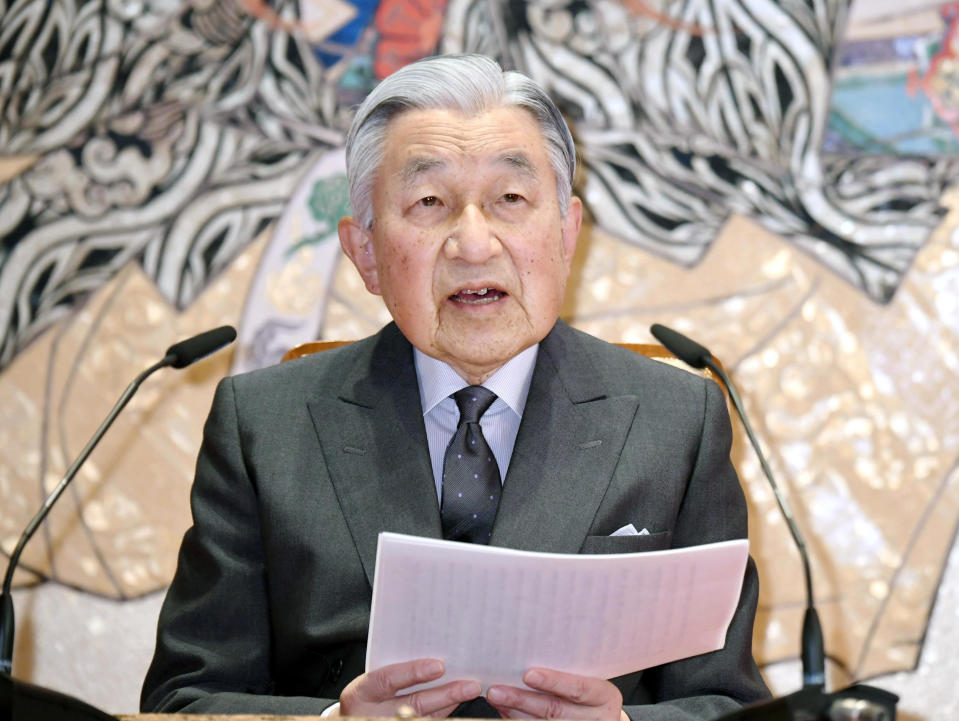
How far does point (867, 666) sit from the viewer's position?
8.23 ft

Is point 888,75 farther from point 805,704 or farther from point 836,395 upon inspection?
point 805,704

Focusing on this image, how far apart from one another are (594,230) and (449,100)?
0.94 m

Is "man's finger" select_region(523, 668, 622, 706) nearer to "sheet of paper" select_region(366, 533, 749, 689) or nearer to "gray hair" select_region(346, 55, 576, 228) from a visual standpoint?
"sheet of paper" select_region(366, 533, 749, 689)

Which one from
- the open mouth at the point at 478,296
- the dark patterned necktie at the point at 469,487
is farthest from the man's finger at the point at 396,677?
the open mouth at the point at 478,296

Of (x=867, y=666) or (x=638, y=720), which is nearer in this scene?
(x=638, y=720)

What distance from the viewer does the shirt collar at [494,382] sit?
1836mm

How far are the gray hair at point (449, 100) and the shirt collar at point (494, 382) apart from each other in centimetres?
31

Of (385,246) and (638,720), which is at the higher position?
(385,246)

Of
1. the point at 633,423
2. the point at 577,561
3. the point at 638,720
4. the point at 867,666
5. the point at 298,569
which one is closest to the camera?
the point at 577,561

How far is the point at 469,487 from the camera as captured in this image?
1731mm

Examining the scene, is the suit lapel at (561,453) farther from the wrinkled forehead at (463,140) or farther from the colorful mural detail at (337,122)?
the colorful mural detail at (337,122)

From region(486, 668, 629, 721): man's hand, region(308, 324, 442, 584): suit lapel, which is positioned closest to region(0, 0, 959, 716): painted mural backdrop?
region(308, 324, 442, 584): suit lapel

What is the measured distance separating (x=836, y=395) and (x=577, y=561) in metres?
1.52

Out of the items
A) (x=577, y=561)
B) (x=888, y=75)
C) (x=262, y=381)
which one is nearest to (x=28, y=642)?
(x=262, y=381)
